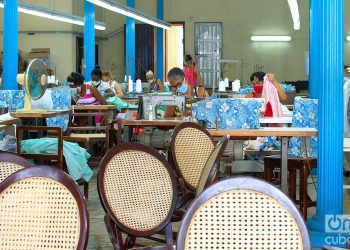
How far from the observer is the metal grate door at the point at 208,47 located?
799 inches

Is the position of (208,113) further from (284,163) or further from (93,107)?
(93,107)

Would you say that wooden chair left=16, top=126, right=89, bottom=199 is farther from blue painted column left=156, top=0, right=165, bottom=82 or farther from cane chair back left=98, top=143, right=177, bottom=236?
blue painted column left=156, top=0, right=165, bottom=82

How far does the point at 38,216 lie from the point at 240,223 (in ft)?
2.15

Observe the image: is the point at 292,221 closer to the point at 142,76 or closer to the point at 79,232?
the point at 79,232

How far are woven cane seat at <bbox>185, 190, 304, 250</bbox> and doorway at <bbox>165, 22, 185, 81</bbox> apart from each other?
64.5 feet

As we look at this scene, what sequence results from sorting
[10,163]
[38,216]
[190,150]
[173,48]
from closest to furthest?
[38,216] < [10,163] < [190,150] < [173,48]

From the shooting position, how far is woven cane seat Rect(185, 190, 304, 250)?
2.04 meters

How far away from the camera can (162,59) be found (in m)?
21.0

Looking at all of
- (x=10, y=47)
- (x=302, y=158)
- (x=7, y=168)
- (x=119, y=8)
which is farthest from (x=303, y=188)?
(x=119, y=8)

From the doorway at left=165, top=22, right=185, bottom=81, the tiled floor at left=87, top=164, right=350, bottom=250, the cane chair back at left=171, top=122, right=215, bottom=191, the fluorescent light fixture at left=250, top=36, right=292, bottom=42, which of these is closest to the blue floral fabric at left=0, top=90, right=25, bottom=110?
the tiled floor at left=87, top=164, right=350, bottom=250

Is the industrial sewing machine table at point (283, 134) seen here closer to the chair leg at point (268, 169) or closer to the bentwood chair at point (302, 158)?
the bentwood chair at point (302, 158)

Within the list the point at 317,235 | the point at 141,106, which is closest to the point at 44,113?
the point at 141,106

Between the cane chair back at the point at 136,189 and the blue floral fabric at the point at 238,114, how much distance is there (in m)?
2.11

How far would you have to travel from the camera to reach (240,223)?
6.75 ft
